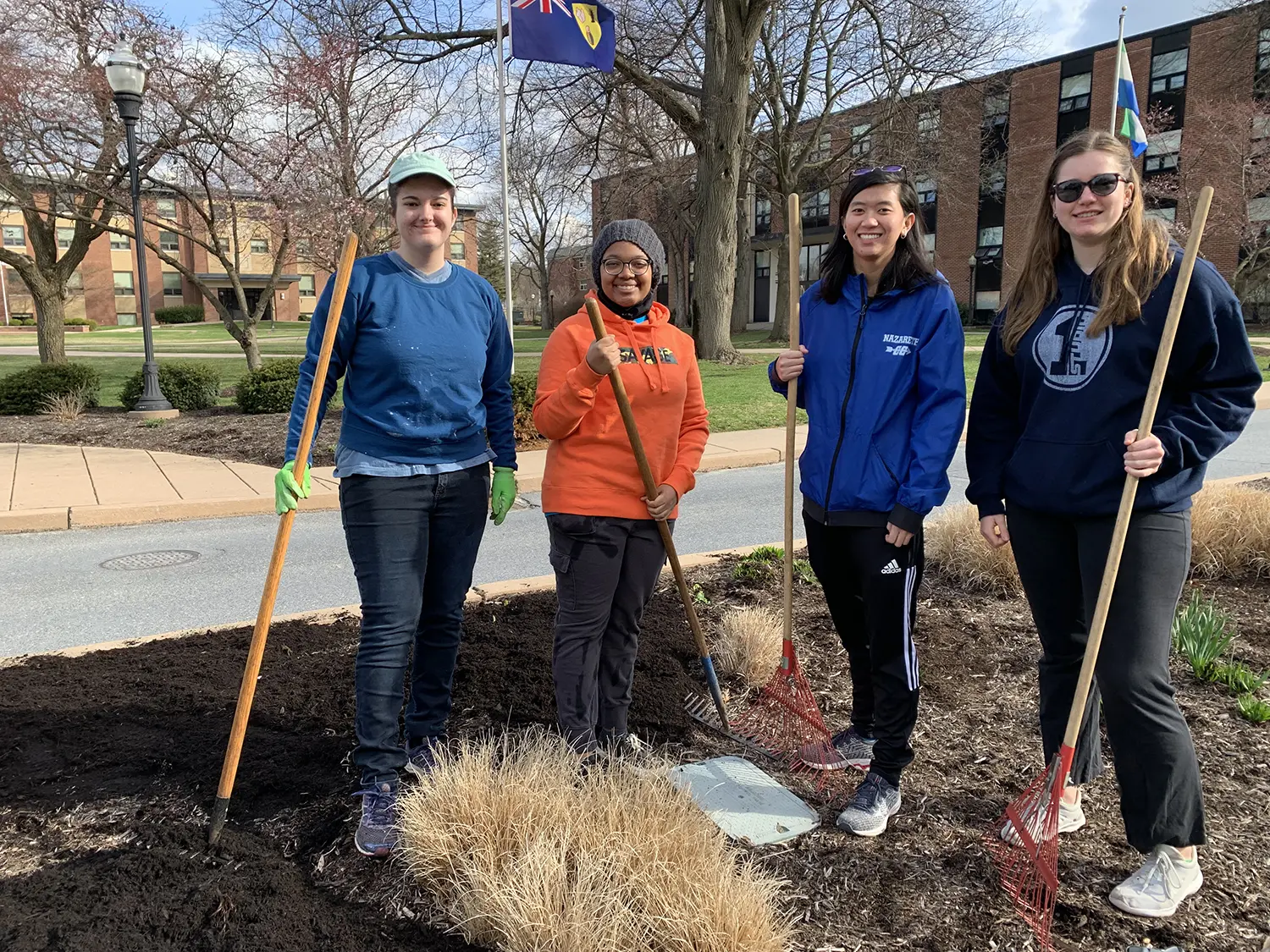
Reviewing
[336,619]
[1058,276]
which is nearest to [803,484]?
[1058,276]

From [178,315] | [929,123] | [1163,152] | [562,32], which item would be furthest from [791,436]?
[178,315]

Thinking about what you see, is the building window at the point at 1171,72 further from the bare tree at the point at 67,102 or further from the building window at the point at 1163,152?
the bare tree at the point at 67,102

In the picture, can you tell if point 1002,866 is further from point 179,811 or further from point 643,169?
point 643,169

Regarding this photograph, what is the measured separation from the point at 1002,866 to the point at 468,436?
2.00 metres

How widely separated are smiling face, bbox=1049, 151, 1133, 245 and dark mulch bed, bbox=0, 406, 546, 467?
27.9 ft

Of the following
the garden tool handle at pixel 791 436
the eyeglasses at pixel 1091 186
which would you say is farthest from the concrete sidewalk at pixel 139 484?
the eyeglasses at pixel 1091 186

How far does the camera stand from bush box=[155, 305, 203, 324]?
203 ft

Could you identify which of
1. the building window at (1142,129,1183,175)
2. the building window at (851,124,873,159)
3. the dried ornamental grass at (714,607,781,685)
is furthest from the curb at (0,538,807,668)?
the building window at (1142,129,1183,175)

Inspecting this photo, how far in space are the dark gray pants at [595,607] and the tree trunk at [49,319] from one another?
18237 mm

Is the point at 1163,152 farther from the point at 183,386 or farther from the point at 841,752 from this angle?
the point at 841,752

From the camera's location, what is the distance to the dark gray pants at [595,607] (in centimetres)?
286

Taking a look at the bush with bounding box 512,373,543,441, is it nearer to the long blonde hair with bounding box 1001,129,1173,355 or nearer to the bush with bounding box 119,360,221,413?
the bush with bounding box 119,360,221,413

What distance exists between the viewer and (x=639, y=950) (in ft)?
6.42

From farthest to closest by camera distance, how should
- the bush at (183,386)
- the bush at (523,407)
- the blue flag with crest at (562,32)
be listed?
the bush at (183,386)
the blue flag with crest at (562,32)
the bush at (523,407)
